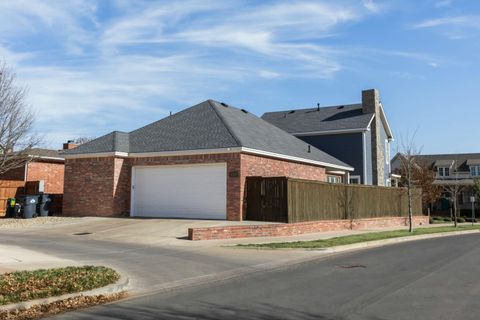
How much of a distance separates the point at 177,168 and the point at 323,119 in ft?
61.3

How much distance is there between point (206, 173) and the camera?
2331cm

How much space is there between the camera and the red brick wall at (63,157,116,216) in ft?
80.9

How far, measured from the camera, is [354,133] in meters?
37.1

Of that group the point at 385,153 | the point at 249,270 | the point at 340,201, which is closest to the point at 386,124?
the point at 385,153

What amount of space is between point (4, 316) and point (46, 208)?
20299 millimetres

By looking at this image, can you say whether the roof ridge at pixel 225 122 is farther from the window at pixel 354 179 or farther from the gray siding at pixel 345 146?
the window at pixel 354 179

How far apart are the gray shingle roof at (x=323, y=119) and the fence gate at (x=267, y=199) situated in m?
16.4

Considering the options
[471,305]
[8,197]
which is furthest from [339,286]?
[8,197]

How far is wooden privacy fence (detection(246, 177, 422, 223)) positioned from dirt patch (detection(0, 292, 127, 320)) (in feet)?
44.0

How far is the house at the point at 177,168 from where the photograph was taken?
22.9 meters

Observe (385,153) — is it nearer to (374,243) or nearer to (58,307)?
(374,243)

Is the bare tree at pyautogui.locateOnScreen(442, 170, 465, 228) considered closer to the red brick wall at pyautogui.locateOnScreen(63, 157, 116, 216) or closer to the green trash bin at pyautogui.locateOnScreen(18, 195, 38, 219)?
the red brick wall at pyautogui.locateOnScreen(63, 157, 116, 216)

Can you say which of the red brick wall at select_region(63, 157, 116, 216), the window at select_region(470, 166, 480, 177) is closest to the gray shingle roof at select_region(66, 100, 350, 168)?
the red brick wall at select_region(63, 157, 116, 216)

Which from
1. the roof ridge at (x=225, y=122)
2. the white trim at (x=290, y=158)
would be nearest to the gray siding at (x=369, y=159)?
the white trim at (x=290, y=158)
